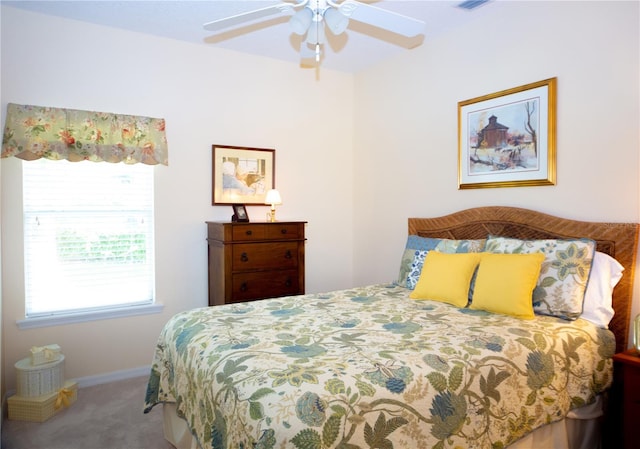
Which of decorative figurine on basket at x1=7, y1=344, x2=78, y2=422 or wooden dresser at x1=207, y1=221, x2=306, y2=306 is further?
wooden dresser at x1=207, y1=221, x2=306, y2=306

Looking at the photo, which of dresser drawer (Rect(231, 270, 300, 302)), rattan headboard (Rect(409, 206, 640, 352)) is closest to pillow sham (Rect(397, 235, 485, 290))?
rattan headboard (Rect(409, 206, 640, 352))

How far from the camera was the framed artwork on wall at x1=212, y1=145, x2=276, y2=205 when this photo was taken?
3697mm

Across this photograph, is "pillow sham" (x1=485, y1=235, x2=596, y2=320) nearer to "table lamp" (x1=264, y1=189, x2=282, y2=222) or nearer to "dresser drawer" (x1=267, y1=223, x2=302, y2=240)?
"dresser drawer" (x1=267, y1=223, x2=302, y2=240)

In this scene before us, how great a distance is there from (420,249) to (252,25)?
85.4 inches

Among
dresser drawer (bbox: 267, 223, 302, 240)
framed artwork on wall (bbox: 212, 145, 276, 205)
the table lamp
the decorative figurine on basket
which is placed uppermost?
framed artwork on wall (bbox: 212, 145, 276, 205)

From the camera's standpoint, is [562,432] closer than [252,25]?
Yes

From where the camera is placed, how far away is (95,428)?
2.56 meters

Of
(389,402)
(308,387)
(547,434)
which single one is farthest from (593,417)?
(308,387)

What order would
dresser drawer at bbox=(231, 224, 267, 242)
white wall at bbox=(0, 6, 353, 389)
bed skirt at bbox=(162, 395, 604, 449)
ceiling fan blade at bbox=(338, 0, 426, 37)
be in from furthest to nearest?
dresser drawer at bbox=(231, 224, 267, 242) < white wall at bbox=(0, 6, 353, 389) < ceiling fan blade at bbox=(338, 0, 426, 37) < bed skirt at bbox=(162, 395, 604, 449)

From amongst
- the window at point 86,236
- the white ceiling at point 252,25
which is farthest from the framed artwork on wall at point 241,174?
the white ceiling at point 252,25

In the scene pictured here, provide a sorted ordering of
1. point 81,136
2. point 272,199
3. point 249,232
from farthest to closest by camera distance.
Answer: point 272,199, point 249,232, point 81,136

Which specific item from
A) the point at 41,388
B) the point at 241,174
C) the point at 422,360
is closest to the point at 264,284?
the point at 241,174

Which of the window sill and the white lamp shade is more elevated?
the white lamp shade

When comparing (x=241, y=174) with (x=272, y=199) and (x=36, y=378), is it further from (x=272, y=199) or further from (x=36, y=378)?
(x=36, y=378)
